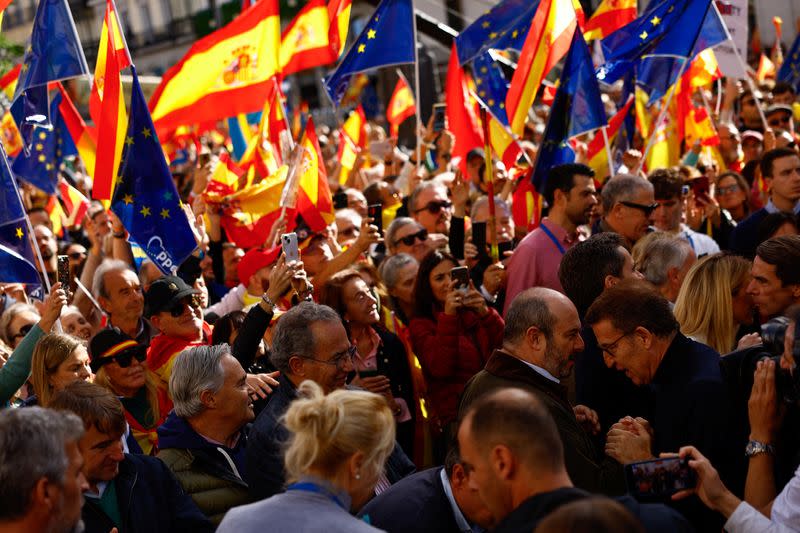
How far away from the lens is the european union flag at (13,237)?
7316 mm

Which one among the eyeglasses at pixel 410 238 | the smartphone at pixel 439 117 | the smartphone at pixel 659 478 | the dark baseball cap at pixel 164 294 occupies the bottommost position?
the smartphone at pixel 439 117

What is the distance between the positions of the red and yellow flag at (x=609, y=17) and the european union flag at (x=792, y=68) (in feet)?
16.6

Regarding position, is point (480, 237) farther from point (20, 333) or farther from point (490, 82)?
point (490, 82)

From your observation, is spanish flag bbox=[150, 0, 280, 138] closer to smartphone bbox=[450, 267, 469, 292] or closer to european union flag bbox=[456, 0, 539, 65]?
european union flag bbox=[456, 0, 539, 65]

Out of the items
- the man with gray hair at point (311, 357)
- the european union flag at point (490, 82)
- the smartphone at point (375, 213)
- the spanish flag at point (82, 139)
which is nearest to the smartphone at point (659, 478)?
the man with gray hair at point (311, 357)

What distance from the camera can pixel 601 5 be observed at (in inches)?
445

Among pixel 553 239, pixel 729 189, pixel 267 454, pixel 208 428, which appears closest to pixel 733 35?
pixel 729 189

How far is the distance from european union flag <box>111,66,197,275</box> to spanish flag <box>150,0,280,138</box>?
2.16 meters

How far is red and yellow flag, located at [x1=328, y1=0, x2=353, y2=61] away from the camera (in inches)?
418

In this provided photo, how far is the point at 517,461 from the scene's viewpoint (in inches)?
118

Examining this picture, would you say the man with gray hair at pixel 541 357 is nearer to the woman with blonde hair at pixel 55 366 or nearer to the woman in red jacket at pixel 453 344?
the woman in red jacket at pixel 453 344

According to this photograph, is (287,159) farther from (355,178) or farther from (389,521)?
(389,521)

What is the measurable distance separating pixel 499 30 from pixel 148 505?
23.3 feet

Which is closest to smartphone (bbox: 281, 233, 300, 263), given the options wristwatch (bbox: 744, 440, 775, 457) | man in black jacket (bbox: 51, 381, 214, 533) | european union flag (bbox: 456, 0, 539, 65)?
man in black jacket (bbox: 51, 381, 214, 533)
